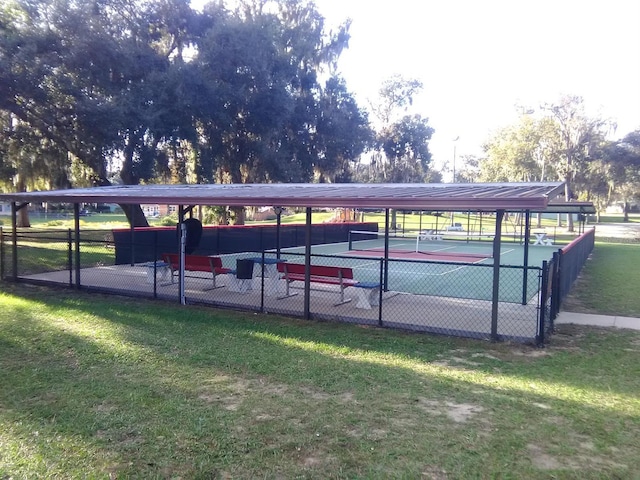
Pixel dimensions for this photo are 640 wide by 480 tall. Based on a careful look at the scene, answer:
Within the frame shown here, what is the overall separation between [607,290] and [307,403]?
11.3m

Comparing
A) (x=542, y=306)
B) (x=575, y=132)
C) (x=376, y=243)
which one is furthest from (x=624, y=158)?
(x=542, y=306)

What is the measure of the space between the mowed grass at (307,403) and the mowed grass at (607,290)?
109 inches

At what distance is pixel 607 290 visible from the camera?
14.0 m

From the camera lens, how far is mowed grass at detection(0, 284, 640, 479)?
14.0 ft

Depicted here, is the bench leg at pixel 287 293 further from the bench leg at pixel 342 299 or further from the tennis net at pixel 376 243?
the tennis net at pixel 376 243

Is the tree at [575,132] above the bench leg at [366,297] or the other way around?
above

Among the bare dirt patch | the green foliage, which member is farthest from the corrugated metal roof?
the green foliage

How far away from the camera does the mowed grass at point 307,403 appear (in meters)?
4.27

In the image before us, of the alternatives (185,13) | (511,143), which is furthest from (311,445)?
(511,143)

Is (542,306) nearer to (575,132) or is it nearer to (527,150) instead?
(575,132)

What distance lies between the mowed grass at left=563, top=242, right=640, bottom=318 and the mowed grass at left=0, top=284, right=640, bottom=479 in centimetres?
278

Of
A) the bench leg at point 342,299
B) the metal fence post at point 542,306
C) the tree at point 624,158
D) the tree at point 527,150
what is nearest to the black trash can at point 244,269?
the bench leg at point 342,299

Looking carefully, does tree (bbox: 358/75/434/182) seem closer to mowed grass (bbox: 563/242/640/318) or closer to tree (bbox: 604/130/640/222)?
tree (bbox: 604/130/640/222)

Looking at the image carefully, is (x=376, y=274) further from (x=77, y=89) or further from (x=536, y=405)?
(x=77, y=89)
